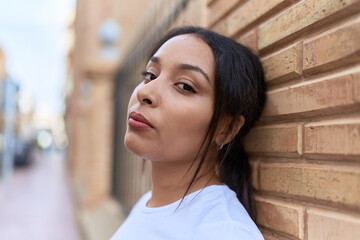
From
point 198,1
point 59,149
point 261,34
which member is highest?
point 198,1

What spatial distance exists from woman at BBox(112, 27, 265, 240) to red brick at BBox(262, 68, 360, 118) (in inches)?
3.1

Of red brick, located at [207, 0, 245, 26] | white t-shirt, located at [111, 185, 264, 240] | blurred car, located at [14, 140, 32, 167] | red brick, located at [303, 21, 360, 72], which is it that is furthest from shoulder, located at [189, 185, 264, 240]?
blurred car, located at [14, 140, 32, 167]

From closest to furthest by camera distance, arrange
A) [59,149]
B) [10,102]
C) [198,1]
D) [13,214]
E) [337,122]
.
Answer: [337,122] → [198,1] → [13,214] → [10,102] → [59,149]

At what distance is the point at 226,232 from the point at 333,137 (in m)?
0.39

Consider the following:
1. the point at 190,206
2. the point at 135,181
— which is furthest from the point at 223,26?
the point at 135,181

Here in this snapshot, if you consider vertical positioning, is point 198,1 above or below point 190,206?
above

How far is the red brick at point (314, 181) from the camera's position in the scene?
0.98m

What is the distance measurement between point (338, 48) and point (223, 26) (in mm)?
862

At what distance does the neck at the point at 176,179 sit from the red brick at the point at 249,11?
611 millimetres

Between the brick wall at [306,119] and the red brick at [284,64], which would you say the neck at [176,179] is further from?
the red brick at [284,64]

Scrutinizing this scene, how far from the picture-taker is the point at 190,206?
129 centimetres

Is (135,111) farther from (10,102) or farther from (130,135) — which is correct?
(10,102)

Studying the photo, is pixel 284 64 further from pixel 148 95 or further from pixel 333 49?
pixel 148 95

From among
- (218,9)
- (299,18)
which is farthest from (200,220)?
(218,9)
